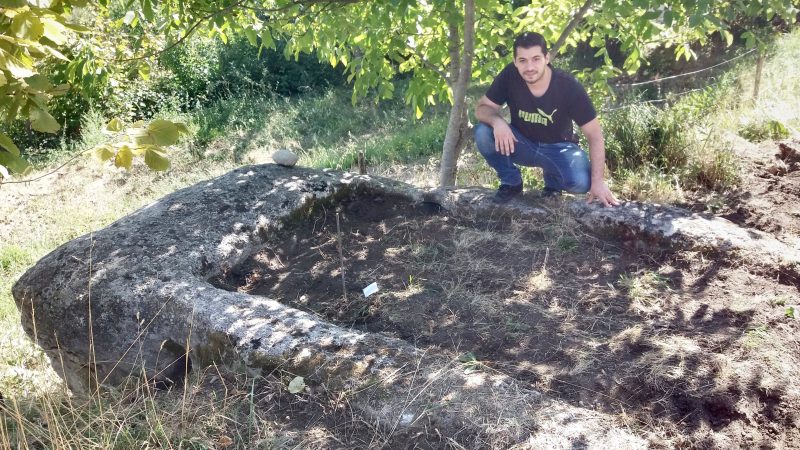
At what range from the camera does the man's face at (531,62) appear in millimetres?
4156

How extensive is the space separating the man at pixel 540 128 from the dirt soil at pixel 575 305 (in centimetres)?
32

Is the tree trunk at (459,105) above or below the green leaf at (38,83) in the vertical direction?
below

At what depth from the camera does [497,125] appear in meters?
4.45

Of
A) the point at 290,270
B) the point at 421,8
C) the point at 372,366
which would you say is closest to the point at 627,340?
the point at 372,366

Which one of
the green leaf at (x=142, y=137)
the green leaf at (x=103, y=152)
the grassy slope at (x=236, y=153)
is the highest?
the green leaf at (x=142, y=137)

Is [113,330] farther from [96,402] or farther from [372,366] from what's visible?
[372,366]

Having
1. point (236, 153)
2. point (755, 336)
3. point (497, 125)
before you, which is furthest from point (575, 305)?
point (236, 153)

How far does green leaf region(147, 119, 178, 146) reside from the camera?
2172 millimetres

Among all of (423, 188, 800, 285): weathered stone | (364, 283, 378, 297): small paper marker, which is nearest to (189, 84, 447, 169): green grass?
(423, 188, 800, 285): weathered stone

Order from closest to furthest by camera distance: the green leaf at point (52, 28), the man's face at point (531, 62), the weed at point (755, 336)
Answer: the green leaf at point (52, 28) → the weed at point (755, 336) → the man's face at point (531, 62)

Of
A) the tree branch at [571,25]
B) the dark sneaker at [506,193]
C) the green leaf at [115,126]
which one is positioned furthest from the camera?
the tree branch at [571,25]

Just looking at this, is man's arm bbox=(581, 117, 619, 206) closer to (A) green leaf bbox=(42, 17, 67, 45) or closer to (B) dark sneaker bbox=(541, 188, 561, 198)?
(B) dark sneaker bbox=(541, 188, 561, 198)

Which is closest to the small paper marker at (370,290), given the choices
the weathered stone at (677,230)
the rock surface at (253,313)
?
the rock surface at (253,313)

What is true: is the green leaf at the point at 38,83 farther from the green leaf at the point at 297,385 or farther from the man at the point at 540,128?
the man at the point at 540,128
